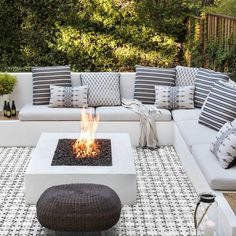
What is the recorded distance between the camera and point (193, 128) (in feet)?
21.5

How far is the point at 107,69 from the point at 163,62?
0.98 meters

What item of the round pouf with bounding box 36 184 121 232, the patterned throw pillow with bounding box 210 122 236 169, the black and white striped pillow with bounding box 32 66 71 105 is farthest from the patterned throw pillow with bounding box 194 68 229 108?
the round pouf with bounding box 36 184 121 232

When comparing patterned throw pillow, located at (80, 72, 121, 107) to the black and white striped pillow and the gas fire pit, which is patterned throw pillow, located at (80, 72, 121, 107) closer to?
the black and white striped pillow

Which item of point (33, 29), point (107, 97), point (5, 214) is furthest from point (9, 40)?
point (5, 214)

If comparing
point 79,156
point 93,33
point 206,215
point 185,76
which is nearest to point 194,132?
point 79,156

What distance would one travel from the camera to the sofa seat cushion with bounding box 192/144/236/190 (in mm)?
4883

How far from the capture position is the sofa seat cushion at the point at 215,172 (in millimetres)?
4883

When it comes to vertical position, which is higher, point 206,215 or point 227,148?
point 227,148

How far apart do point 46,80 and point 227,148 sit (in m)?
3.18

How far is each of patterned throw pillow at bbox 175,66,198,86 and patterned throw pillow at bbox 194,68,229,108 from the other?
12 cm

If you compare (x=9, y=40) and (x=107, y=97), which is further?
(x=9, y=40)

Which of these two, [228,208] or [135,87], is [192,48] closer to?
[135,87]

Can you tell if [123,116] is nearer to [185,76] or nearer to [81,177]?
[185,76]

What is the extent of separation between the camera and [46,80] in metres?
7.67
